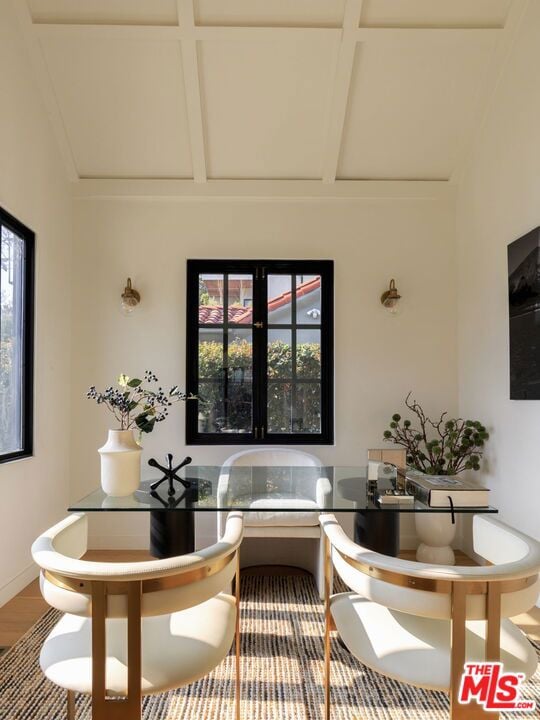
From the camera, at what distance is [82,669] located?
4.25 feet

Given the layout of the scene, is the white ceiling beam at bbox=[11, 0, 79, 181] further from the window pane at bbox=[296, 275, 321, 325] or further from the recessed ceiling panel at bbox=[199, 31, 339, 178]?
the window pane at bbox=[296, 275, 321, 325]

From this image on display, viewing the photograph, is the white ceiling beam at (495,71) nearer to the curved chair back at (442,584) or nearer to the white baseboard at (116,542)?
the curved chair back at (442,584)

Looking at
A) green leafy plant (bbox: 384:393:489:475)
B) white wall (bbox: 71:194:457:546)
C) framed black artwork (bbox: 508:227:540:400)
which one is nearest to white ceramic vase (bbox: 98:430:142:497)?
white wall (bbox: 71:194:457:546)

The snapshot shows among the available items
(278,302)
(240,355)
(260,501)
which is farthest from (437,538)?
(278,302)

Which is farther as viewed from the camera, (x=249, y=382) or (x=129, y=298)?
(x=249, y=382)

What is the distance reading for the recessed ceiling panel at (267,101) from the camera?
118 inches

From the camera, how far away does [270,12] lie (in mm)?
2873

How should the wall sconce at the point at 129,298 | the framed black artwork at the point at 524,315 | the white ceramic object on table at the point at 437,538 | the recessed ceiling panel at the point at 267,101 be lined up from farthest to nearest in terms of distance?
the wall sconce at the point at 129,298
the white ceramic object on table at the point at 437,538
the recessed ceiling panel at the point at 267,101
the framed black artwork at the point at 524,315

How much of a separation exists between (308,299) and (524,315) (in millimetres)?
1564

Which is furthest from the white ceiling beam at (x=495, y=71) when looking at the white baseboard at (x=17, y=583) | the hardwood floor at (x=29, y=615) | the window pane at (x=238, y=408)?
the white baseboard at (x=17, y=583)

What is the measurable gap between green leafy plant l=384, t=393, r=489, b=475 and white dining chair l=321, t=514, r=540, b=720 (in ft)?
5.82

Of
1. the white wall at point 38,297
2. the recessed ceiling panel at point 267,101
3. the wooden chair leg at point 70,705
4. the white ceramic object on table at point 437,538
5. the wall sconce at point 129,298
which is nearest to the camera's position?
the wooden chair leg at point 70,705

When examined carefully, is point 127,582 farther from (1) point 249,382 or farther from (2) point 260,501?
(1) point 249,382

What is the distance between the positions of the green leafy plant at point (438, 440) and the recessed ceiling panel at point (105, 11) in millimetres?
2981
